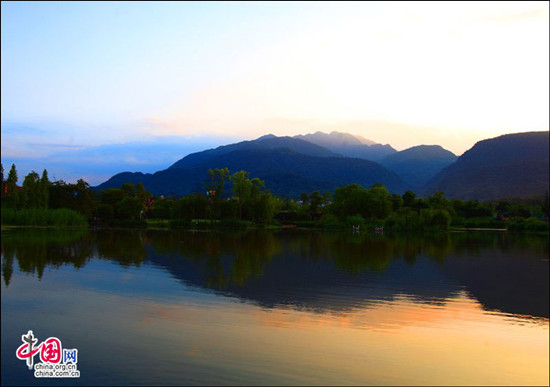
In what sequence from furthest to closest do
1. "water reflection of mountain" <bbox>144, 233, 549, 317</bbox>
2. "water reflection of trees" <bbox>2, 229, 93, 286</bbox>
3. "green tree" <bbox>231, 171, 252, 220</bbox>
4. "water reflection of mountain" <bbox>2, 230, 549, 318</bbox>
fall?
1. "green tree" <bbox>231, 171, 252, 220</bbox>
2. "water reflection of trees" <bbox>2, 229, 93, 286</bbox>
3. "water reflection of mountain" <bbox>2, 230, 549, 318</bbox>
4. "water reflection of mountain" <bbox>144, 233, 549, 317</bbox>

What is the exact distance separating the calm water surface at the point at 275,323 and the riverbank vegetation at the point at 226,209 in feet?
157

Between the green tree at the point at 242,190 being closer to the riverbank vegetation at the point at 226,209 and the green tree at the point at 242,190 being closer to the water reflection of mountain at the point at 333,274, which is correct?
the riverbank vegetation at the point at 226,209

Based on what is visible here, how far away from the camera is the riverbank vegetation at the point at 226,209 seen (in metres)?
70.1

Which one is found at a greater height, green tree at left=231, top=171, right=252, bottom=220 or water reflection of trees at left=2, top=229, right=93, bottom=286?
green tree at left=231, top=171, right=252, bottom=220

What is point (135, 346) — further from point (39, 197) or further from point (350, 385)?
point (39, 197)

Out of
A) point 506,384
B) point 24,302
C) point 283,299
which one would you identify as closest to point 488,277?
point 283,299

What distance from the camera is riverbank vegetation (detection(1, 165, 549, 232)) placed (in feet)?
230

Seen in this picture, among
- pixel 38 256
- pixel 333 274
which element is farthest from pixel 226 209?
pixel 333 274

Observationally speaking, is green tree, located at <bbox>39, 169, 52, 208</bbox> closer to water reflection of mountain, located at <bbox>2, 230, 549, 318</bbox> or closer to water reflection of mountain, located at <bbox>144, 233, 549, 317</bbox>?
water reflection of mountain, located at <bbox>2, 230, 549, 318</bbox>

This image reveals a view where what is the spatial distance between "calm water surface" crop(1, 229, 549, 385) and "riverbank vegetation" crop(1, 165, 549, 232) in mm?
47925

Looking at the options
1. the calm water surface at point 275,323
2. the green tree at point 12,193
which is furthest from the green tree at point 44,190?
the calm water surface at point 275,323

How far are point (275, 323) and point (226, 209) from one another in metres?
81.5

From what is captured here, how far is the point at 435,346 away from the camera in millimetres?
12664

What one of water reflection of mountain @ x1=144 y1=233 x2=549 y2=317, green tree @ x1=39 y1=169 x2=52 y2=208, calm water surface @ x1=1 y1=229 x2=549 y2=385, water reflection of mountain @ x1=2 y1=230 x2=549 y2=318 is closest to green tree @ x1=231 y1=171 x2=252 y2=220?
green tree @ x1=39 y1=169 x2=52 y2=208
